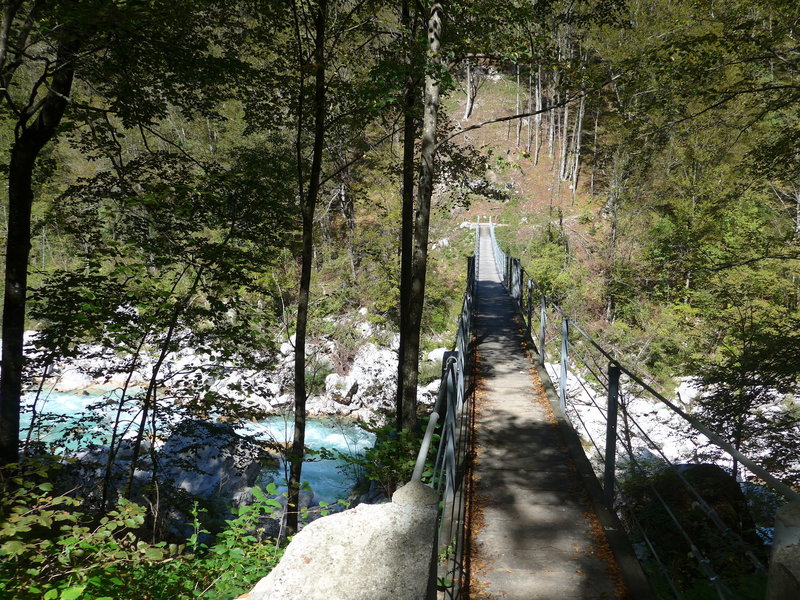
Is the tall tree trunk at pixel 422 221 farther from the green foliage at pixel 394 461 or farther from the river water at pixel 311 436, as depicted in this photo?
the river water at pixel 311 436

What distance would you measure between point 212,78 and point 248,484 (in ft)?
31.2

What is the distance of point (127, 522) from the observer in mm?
3590

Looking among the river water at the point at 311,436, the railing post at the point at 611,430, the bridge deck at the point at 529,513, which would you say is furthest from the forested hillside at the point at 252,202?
the railing post at the point at 611,430

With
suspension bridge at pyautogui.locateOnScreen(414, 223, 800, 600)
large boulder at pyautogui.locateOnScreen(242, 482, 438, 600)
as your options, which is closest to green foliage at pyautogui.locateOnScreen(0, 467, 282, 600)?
large boulder at pyautogui.locateOnScreen(242, 482, 438, 600)

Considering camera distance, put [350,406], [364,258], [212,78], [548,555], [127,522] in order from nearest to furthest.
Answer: [548,555]
[127,522]
[212,78]
[350,406]
[364,258]

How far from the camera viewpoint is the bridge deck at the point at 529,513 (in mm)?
3000

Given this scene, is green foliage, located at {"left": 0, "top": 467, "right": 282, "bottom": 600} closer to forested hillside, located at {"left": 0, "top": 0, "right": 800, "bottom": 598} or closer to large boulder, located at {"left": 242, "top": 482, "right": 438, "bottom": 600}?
forested hillside, located at {"left": 0, "top": 0, "right": 800, "bottom": 598}

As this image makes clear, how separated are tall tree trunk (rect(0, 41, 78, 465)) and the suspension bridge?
16.9ft

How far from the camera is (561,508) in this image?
153 inches

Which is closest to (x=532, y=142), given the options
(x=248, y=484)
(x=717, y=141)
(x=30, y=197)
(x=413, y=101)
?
(x=717, y=141)

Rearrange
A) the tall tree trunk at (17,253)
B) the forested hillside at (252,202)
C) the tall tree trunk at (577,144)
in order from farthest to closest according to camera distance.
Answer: the tall tree trunk at (577,144)
the tall tree trunk at (17,253)
the forested hillside at (252,202)

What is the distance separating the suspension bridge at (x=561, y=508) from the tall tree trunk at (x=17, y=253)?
5146 millimetres

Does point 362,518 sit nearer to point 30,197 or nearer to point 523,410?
point 523,410

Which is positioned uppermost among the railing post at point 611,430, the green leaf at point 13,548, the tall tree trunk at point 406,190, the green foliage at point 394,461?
the tall tree trunk at point 406,190
